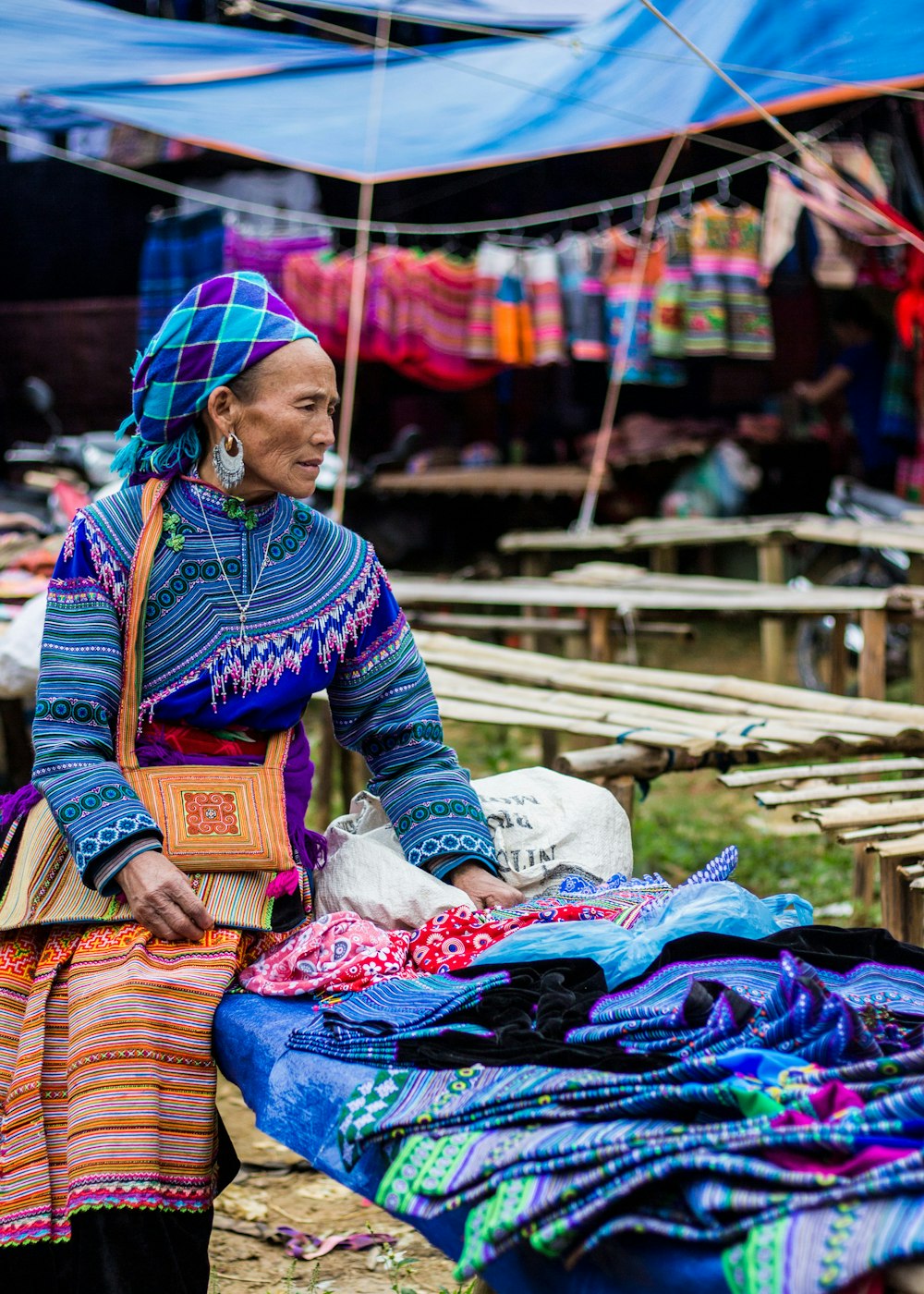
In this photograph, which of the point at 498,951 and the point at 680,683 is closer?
the point at 498,951

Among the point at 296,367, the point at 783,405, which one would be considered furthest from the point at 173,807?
the point at 783,405

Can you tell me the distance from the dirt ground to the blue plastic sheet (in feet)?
3.41

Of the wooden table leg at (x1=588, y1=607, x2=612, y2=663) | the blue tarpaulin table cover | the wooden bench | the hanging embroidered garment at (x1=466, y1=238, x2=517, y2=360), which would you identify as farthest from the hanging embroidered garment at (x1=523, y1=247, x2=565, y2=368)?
the blue tarpaulin table cover

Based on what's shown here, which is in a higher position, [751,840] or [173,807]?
[173,807]

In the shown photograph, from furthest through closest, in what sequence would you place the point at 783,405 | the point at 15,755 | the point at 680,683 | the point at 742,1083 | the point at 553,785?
1. the point at 783,405
2. the point at 15,755
3. the point at 680,683
4. the point at 553,785
5. the point at 742,1083

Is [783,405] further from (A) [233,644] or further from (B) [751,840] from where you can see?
(A) [233,644]

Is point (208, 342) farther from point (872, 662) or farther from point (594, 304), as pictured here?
point (594, 304)

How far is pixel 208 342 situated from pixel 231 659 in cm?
52

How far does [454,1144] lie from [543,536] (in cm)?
596

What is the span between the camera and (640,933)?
2084 millimetres

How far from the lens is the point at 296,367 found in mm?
2363

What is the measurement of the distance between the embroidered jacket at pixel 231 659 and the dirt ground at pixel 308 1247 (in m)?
0.98

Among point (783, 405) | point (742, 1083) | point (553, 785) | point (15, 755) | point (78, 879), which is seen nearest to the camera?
point (742, 1083)

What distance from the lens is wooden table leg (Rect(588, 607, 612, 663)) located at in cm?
580
